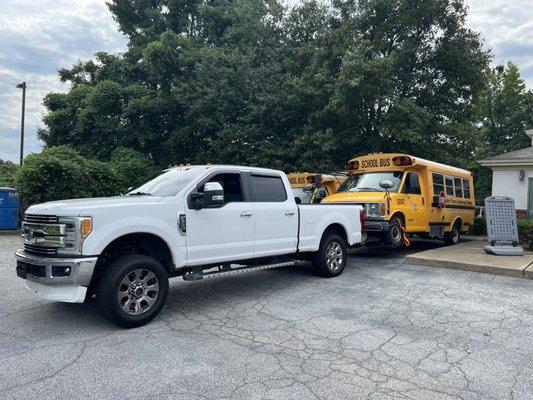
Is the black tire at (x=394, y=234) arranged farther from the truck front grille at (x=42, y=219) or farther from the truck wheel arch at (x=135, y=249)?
the truck front grille at (x=42, y=219)

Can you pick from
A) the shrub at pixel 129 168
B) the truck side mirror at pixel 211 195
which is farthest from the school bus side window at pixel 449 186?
the shrub at pixel 129 168

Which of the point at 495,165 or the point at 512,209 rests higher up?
the point at 495,165

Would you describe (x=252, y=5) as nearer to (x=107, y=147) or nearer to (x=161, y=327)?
(x=107, y=147)

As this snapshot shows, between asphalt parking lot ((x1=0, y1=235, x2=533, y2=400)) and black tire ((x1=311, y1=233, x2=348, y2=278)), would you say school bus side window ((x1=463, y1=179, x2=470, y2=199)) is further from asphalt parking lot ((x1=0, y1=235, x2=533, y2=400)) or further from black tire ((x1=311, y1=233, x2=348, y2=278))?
black tire ((x1=311, y1=233, x2=348, y2=278))

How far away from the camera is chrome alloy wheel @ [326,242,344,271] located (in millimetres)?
7938

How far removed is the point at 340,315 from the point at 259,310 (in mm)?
1121

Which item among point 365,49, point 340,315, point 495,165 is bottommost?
point 340,315

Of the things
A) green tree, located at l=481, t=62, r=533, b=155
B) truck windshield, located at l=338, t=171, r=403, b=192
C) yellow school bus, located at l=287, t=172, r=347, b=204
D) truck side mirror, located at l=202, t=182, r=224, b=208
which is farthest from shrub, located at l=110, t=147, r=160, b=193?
green tree, located at l=481, t=62, r=533, b=155

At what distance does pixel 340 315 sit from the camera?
5.60 metres

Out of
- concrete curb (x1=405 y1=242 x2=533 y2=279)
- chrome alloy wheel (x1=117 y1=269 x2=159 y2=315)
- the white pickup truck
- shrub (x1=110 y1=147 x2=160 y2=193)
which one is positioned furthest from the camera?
shrub (x1=110 y1=147 x2=160 y2=193)

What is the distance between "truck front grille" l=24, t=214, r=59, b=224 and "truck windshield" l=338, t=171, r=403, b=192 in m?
7.54

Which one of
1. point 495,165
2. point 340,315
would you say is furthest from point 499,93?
point 340,315

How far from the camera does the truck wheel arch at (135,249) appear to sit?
511 centimetres

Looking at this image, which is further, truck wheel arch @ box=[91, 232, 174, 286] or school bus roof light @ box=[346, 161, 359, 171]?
school bus roof light @ box=[346, 161, 359, 171]
